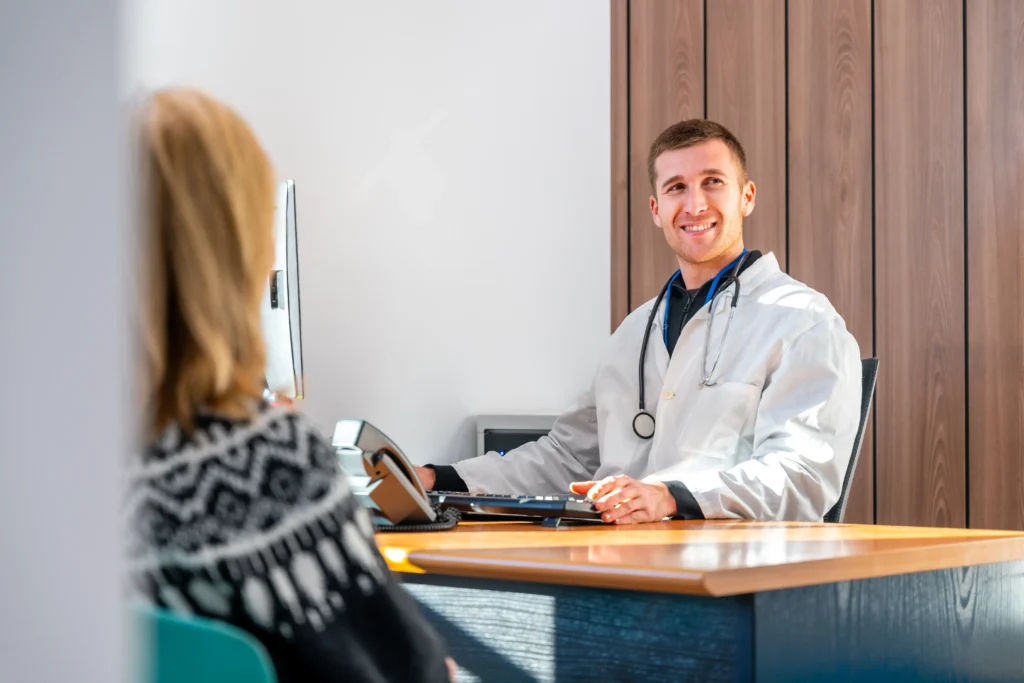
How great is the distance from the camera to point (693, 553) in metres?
1.46

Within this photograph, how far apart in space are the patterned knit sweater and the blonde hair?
3cm

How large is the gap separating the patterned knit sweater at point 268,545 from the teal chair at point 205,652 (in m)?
0.12

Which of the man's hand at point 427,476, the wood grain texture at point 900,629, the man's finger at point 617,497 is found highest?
the man's finger at point 617,497

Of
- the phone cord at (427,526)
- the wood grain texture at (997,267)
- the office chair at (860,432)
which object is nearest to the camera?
the phone cord at (427,526)

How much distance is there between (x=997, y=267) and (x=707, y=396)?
152 centimetres

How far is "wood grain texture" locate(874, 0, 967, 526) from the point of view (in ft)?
11.7

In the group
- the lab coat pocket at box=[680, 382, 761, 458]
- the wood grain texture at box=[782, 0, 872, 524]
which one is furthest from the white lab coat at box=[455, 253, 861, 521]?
the wood grain texture at box=[782, 0, 872, 524]

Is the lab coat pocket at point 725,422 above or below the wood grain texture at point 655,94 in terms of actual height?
below

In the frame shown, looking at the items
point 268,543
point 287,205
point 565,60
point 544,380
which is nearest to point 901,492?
point 544,380

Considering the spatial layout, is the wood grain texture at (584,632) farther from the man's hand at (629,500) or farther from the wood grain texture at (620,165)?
the wood grain texture at (620,165)

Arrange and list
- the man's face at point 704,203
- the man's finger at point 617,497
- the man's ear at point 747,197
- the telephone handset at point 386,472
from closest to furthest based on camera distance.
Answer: the telephone handset at point 386,472, the man's finger at point 617,497, the man's face at point 704,203, the man's ear at point 747,197

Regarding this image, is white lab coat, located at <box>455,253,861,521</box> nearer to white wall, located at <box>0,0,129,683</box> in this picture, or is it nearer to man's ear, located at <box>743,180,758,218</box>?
man's ear, located at <box>743,180,758,218</box>

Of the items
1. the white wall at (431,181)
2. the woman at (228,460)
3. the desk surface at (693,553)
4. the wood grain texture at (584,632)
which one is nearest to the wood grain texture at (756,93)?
the white wall at (431,181)

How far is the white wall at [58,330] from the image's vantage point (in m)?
0.41
